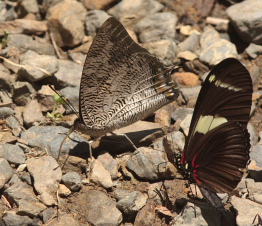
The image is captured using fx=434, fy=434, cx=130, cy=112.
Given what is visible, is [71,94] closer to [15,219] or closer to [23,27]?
[23,27]

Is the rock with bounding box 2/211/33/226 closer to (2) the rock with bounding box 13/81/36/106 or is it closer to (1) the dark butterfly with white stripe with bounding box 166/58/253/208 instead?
(1) the dark butterfly with white stripe with bounding box 166/58/253/208

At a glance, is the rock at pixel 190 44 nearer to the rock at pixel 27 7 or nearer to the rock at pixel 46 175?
the rock at pixel 27 7

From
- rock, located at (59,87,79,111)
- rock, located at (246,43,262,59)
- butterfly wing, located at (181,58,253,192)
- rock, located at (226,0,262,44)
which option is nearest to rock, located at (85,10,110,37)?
rock, located at (59,87,79,111)

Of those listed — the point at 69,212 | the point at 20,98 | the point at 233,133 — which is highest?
the point at 233,133

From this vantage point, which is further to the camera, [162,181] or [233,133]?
[162,181]

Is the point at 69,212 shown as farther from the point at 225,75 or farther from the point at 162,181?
the point at 225,75

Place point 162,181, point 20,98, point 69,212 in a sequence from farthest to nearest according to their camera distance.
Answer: point 20,98 → point 162,181 → point 69,212

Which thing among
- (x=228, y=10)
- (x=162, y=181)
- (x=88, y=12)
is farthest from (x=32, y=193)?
(x=228, y=10)

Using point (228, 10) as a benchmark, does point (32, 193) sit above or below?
below
